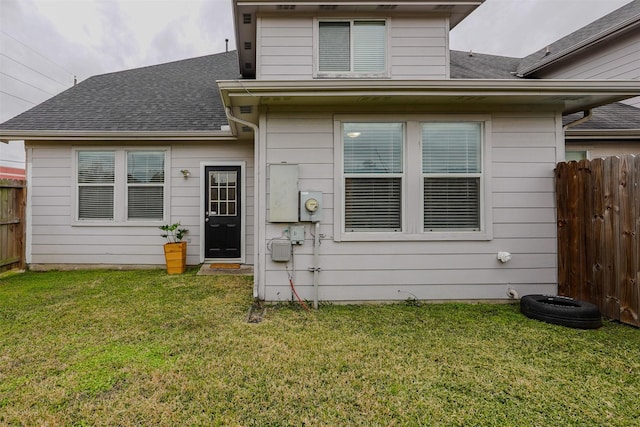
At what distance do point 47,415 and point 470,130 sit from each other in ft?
15.0

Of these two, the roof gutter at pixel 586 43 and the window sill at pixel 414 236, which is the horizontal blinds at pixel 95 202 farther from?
the roof gutter at pixel 586 43

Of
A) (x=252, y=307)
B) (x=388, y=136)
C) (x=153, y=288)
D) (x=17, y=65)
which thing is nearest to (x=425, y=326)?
(x=252, y=307)

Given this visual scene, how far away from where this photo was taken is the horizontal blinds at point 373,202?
12.0 ft

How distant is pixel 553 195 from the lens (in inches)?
145

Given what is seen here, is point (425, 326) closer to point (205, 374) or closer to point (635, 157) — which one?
point (205, 374)

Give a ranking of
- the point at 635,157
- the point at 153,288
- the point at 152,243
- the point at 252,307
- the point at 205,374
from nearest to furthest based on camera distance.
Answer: the point at 205,374, the point at 635,157, the point at 252,307, the point at 153,288, the point at 152,243

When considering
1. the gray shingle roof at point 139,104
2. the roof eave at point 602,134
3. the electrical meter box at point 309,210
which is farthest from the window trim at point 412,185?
the gray shingle roof at point 139,104

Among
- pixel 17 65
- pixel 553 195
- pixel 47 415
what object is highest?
pixel 17 65

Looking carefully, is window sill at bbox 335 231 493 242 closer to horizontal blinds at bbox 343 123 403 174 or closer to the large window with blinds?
horizontal blinds at bbox 343 123 403 174

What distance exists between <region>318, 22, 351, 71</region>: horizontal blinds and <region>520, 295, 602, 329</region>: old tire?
3.68 metres

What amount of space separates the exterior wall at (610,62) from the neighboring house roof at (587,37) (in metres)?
0.26

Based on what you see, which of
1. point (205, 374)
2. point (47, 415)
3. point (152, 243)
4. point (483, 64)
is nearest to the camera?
point (47, 415)

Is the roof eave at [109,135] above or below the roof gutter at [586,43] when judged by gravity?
below

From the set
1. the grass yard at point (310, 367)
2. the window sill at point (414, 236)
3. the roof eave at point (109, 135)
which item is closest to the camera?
the grass yard at point (310, 367)
